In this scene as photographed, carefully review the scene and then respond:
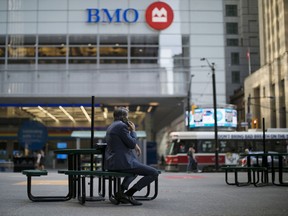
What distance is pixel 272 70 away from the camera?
163ft

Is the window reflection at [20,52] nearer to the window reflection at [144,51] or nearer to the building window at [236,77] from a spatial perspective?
the window reflection at [144,51]

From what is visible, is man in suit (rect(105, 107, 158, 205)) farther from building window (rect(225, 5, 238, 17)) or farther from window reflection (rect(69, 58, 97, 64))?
building window (rect(225, 5, 238, 17))

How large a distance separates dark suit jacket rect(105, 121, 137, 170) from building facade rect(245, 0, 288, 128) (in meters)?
38.1

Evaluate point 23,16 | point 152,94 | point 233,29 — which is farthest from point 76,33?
point 233,29

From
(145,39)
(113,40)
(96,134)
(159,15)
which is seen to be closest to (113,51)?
(113,40)

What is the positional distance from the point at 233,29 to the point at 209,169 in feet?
90.7

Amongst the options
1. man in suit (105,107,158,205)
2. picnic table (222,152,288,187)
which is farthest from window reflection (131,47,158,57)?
man in suit (105,107,158,205)

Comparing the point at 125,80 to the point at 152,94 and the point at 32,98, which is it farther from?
the point at 32,98

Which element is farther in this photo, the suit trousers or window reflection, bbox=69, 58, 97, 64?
window reflection, bbox=69, 58, 97, 64

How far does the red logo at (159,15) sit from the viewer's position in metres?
43.4

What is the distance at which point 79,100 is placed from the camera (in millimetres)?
44000

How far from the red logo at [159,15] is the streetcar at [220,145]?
34.7 feet

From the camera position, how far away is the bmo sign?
4344 cm

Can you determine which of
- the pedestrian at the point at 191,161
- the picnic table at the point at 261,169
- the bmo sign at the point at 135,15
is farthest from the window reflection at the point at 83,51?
the picnic table at the point at 261,169
